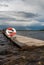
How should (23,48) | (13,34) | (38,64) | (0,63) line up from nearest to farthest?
(38,64)
(0,63)
(23,48)
(13,34)

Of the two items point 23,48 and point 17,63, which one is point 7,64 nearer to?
point 17,63

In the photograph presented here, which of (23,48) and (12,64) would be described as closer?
Answer: (12,64)

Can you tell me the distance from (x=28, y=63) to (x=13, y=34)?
2306 centimetres

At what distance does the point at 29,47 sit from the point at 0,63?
6.61 m

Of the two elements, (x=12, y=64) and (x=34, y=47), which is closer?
(x=12, y=64)

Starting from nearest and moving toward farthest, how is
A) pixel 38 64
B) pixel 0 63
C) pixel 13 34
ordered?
pixel 38 64
pixel 0 63
pixel 13 34

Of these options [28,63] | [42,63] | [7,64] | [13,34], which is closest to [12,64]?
[7,64]

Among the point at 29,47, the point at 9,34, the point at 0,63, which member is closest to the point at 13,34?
the point at 9,34

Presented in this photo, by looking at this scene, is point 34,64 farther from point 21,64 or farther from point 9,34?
point 9,34

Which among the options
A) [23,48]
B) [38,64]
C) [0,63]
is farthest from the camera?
[23,48]

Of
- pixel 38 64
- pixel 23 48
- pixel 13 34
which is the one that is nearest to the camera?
pixel 38 64

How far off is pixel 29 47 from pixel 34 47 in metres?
0.54

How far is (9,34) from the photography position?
112 feet

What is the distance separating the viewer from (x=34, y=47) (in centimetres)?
1717
